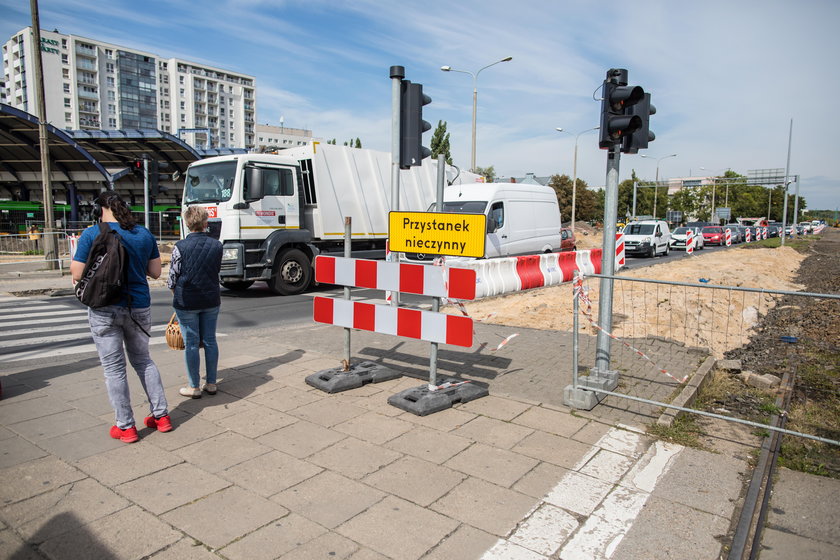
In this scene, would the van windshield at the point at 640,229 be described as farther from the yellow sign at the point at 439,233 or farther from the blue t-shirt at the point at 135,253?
the blue t-shirt at the point at 135,253

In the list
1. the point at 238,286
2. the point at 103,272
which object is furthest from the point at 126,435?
the point at 238,286

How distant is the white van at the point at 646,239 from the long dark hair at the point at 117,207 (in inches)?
1041

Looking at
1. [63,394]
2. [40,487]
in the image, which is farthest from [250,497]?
[63,394]

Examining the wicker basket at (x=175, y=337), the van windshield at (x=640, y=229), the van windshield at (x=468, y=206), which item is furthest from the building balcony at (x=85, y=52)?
the wicker basket at (x=175, y=337)

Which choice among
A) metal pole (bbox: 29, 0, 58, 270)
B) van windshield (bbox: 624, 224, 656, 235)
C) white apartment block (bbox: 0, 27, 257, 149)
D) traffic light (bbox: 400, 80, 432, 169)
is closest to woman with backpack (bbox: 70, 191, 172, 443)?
traffic light (bbox: 400, 80, 432, 169)

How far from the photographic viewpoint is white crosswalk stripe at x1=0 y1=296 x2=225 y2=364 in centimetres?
723

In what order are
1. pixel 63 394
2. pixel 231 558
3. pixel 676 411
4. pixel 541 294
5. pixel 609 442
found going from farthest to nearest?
pixel 541 294, pixel 63 394, pixel 676 411, pixel 609 442, pixel 231 558

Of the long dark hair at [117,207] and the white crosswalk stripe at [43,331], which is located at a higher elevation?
the long dark hair at [117,207]

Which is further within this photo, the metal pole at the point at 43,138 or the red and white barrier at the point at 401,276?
the metal pole at the point at 43,138

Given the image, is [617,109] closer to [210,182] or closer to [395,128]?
[395,128]

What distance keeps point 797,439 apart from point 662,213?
273ft

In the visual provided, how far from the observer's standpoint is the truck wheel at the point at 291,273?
12.5 meters

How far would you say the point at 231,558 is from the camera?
2729mm

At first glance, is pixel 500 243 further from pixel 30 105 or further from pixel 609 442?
pixel 30 105
